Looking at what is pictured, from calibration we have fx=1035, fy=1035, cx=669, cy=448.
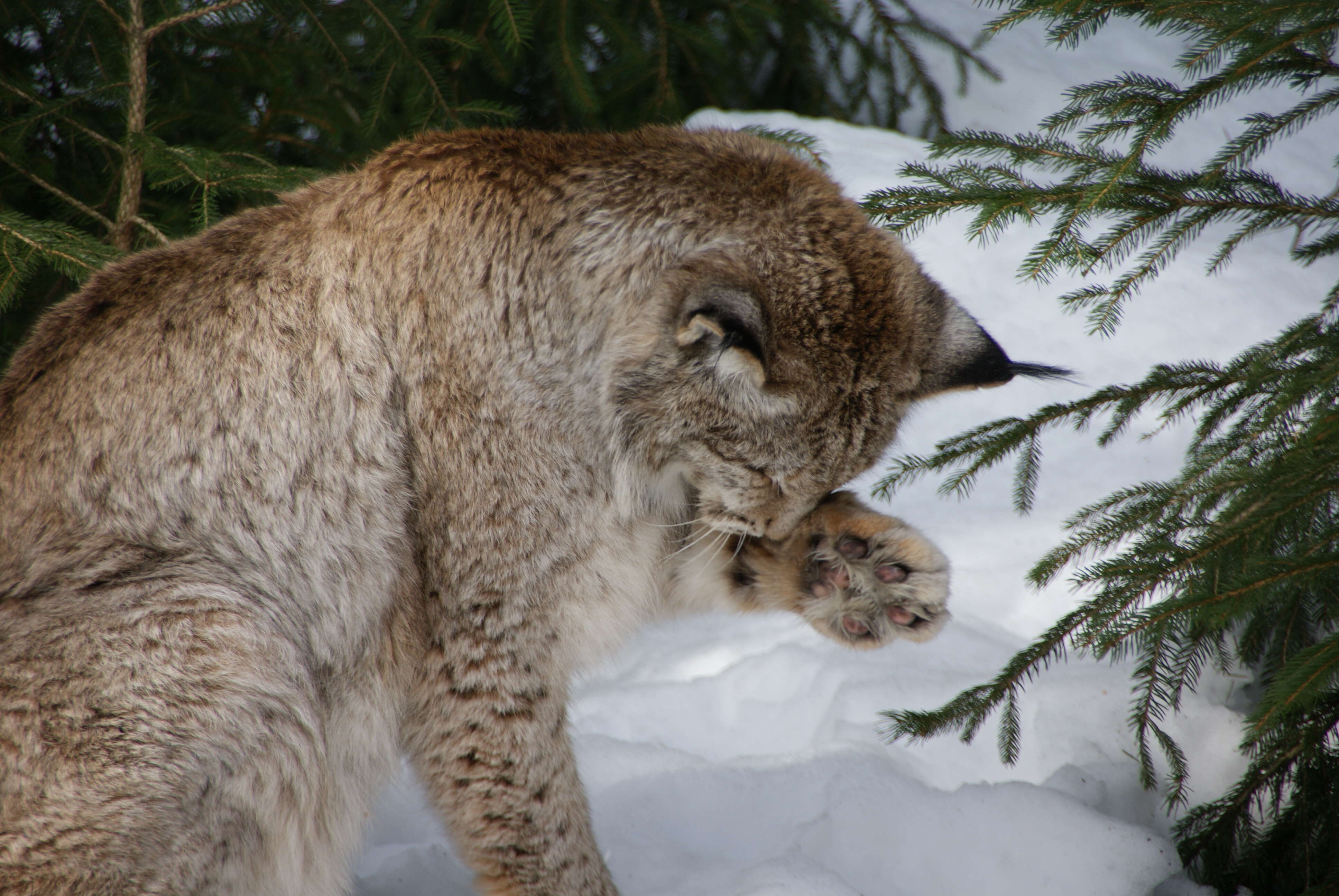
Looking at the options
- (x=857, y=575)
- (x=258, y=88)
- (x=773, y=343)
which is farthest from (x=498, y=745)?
(x=258, y=88)

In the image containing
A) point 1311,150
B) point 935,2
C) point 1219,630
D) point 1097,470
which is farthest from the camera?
point 935,2

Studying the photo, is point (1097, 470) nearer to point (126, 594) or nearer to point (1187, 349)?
point (1187, 349)

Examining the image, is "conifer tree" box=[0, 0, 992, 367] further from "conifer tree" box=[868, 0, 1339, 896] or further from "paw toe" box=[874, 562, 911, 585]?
"paw toe" box=[874, 562, 911, 585]

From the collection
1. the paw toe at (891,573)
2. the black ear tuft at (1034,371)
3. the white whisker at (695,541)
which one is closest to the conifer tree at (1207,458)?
the black ear tuft at (1034,371)

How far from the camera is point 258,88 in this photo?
17.0 ft

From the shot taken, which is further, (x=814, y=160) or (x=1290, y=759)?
(x=814, y=160)

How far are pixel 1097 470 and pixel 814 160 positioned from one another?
206 centimetres

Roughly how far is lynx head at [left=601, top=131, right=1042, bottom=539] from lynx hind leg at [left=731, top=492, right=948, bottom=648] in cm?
21

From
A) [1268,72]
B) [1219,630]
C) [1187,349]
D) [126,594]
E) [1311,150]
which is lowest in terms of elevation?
[1219,630]

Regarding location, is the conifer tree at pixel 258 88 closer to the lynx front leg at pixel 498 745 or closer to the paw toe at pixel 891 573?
the lynx front leg at pixel 498 745

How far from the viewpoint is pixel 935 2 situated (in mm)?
7410

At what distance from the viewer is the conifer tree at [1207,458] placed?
256 centimetres

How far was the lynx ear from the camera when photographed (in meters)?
2.90

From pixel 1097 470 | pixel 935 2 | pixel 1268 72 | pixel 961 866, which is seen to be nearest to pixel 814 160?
pixel 1268 72
